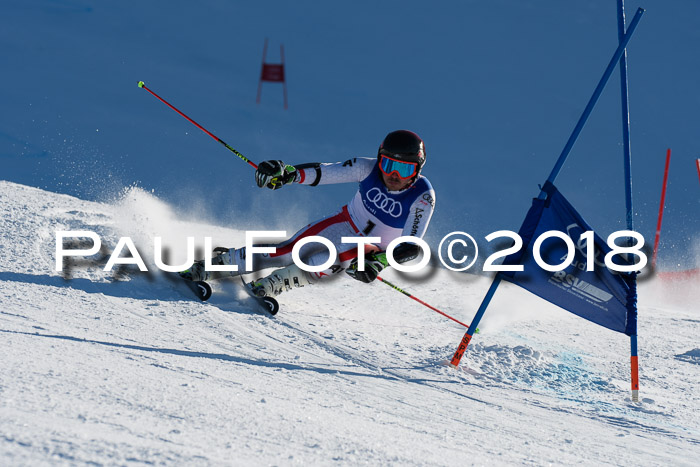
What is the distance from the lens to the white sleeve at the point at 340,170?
4.91 meters

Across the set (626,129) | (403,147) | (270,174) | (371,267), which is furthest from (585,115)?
(270,174)

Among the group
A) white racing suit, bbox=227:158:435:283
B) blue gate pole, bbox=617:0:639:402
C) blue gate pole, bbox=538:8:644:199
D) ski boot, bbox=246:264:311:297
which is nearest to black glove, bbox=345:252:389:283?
white racing suit, bbox=227:158:435:283

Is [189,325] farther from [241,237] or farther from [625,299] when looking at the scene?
[241,237]

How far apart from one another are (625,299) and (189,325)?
2873 mm

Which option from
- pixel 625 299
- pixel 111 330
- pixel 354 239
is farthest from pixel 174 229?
pixel 625 299

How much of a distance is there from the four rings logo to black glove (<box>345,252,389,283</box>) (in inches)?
14.0

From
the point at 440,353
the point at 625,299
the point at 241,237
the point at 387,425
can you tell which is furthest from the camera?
the point at 241,237

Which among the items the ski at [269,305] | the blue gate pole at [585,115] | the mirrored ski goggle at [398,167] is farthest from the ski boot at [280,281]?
the blue gate pole at [585,115]

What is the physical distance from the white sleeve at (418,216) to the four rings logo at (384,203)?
11 centimetres

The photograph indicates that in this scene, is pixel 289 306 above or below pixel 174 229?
below

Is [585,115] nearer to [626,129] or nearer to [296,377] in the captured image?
[626,129]

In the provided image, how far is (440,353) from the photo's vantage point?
Answer: 4484 millimetres

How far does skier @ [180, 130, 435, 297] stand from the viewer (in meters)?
4.59

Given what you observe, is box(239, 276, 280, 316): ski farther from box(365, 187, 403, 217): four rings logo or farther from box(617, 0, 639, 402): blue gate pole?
box(617, 0, 639, 402): blue gate pole
